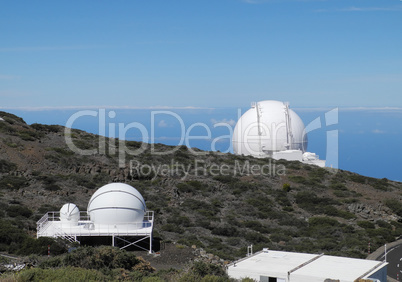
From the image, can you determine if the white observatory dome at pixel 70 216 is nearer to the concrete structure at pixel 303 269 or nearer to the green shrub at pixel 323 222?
the concrete structure at pixel 303 269

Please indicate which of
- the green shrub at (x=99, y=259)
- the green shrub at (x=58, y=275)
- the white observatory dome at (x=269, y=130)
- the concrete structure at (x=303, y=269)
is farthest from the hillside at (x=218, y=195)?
the green shrub at (x=58, y=275)

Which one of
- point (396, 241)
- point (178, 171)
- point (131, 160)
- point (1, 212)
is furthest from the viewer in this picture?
point (131, 160)

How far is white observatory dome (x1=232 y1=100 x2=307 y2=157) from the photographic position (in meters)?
45.7

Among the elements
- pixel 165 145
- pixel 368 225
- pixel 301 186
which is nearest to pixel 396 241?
pixel 368 225

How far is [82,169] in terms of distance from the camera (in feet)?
117

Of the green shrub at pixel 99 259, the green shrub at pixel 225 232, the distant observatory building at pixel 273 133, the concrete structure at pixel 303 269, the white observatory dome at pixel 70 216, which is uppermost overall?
the distant observatory building at pixel 273 133

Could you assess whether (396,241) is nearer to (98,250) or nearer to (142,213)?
(142,213)

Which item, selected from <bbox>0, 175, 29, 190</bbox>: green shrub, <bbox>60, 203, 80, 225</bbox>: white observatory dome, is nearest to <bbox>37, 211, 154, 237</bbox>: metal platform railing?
<bbox>60, 203, 80, 225</bbox>: white observatory dome

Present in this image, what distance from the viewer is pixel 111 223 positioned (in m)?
19.3

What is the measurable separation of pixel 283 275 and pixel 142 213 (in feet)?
23.7

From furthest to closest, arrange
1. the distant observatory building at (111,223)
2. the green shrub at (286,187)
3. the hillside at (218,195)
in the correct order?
the green shrub at (286,187)
the hillside at (218,195)
the distant observatory building at (111,223)

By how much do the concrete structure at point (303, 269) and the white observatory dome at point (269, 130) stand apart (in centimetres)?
2893

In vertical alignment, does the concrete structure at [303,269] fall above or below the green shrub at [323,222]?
above

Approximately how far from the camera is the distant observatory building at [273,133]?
45.6 metres
